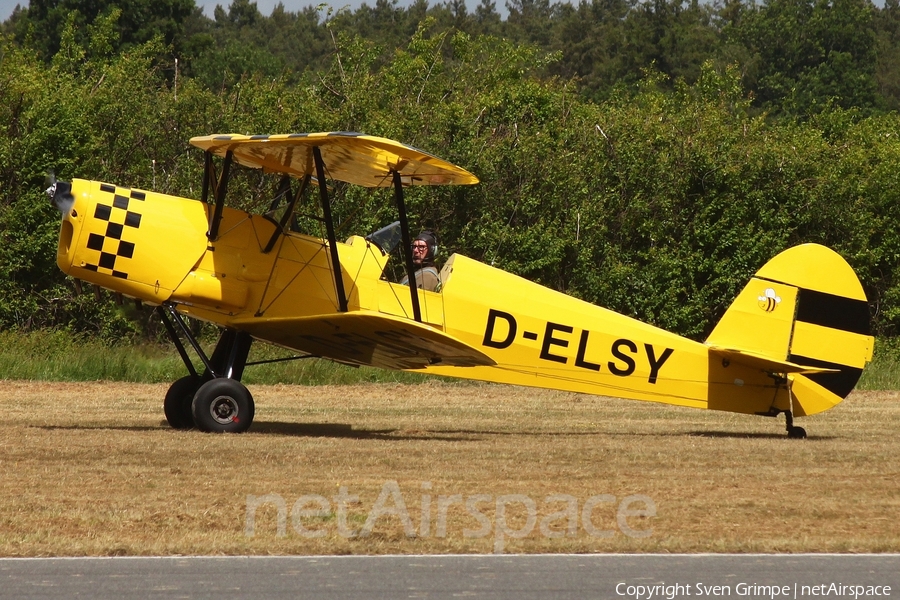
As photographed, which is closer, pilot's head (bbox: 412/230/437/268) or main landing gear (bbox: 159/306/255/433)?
main landing gear (bbox: 159/306/255/433)

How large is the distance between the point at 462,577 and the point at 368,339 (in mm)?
5243

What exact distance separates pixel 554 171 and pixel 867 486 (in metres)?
14.3

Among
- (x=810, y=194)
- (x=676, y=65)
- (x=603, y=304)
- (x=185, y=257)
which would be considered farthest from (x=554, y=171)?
(x=676, y=65)

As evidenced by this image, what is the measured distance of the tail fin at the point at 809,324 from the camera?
38.7 ft

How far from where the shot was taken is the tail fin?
38.7ft

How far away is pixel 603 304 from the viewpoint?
21.7 m

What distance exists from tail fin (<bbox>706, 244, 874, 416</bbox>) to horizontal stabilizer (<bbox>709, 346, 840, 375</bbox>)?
11mm

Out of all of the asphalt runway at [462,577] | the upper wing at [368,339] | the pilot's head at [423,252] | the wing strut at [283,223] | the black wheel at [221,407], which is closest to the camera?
the asphalt runway at [462,577]

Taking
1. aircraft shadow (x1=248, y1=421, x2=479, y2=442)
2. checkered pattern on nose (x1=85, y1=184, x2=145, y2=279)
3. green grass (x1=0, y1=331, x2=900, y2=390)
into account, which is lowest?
green grass (x1=0, y1=331, x2=900, y2=390)

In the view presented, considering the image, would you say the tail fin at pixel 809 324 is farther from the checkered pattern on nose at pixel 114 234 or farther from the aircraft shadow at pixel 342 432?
the checkered pattern on nose at pixel 114 234

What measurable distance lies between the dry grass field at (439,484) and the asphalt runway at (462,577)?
0.76 ft

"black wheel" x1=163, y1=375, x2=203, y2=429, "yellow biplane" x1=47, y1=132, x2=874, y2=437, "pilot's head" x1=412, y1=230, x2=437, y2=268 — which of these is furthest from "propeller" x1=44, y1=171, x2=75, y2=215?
"pilot's head" x1=412, y1=230, x2=437, y2=268

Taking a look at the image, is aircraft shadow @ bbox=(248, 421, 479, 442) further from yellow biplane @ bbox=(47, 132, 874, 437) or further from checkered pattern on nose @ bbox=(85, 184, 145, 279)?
checkered pattern on nose @ bbox=(85, 184, 145, 279)

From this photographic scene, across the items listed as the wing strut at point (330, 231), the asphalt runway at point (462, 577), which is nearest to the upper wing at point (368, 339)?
the wing strut at point (330, 231)
